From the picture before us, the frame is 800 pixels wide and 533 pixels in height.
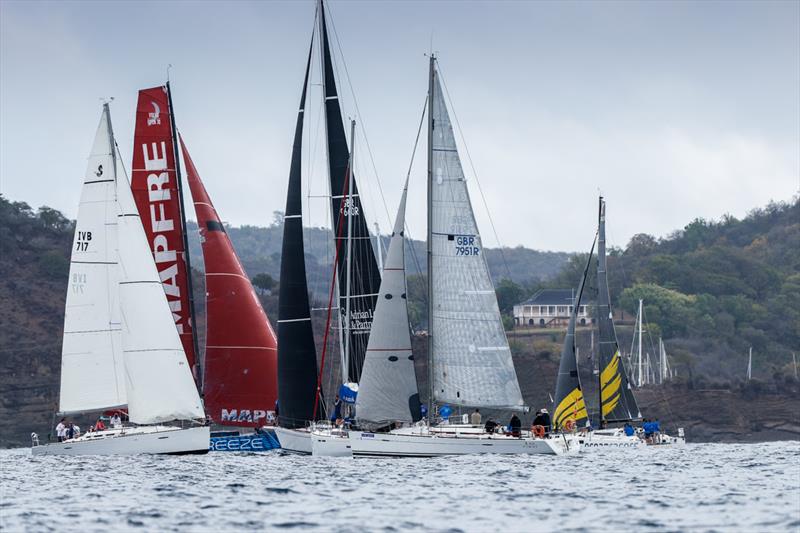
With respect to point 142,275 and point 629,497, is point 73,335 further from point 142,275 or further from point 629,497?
point 629,497

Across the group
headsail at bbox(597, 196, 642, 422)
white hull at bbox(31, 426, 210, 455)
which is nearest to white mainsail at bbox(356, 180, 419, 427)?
white hull at bbox(31, 426, 210, 455)

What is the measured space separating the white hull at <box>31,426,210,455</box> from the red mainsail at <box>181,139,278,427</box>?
4.29 meters

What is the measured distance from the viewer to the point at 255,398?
48.7 metres

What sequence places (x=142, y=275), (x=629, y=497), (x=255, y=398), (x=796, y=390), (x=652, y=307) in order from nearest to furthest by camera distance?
(x=629, y=497), (x=142, y=275), (x=255, y=398), (x=796, y=390), (x=652, y=307)

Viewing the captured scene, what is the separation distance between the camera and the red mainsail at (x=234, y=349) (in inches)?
1908

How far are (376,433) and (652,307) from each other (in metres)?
98.2

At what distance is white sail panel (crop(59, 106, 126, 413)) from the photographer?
149 ft

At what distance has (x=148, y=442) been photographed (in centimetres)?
4372

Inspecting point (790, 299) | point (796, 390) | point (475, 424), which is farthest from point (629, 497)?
point (790, 299)

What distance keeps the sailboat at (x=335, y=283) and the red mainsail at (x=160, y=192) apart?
15.4 feet

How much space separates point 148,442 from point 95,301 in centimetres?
520

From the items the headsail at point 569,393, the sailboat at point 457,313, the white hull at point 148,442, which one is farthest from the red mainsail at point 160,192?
the headsail at point 569,393

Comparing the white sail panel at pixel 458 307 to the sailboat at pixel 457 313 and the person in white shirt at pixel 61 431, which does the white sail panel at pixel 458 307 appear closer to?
the sailboat at pixel 457 313

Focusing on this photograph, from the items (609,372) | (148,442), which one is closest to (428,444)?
(148,442)
